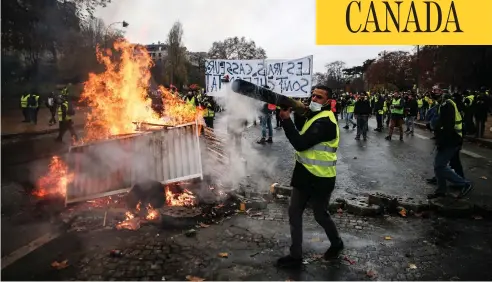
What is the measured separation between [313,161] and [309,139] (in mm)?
244

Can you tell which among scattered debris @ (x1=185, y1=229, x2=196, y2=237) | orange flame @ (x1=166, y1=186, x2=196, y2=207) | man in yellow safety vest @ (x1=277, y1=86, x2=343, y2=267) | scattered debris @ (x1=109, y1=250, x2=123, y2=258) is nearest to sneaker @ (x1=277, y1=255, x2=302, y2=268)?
man in yellow safety vest @ (x1=277, y1=86, x2=343, y2=267)

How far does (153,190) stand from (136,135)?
847 millimetres

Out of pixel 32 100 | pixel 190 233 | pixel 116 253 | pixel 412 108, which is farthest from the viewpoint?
pixel 32 100

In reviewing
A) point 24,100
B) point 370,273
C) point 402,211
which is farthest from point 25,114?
point 370,273

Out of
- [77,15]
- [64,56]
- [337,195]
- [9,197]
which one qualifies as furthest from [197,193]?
[64,56]

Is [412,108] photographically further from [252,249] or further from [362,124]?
[252,249]

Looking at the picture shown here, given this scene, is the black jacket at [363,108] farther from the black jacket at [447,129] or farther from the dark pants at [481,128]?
the black jacket at [447,129]

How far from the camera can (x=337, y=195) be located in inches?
270

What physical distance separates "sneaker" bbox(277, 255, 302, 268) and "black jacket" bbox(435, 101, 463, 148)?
4.06 meters

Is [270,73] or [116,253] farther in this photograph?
[270,73]

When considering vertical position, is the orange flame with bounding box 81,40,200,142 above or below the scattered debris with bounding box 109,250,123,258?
above

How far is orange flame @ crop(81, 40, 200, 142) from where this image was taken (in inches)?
270

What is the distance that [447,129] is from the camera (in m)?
6.61

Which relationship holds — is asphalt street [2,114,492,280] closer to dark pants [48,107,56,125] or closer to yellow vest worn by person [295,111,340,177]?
yellow vest worn by person [295,111,340,177]
